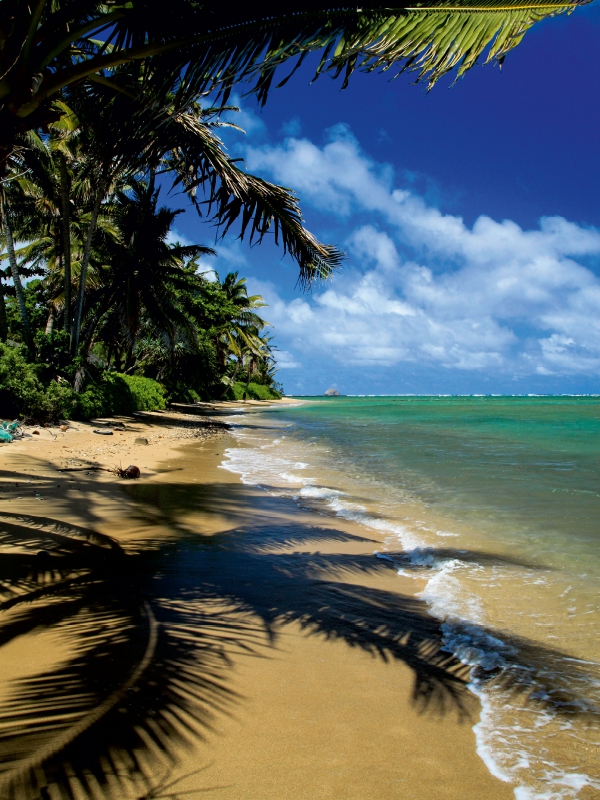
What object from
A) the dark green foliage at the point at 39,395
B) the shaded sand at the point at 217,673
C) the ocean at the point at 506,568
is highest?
the dark green foliage at the point at 39,395

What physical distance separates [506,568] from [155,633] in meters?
3.21

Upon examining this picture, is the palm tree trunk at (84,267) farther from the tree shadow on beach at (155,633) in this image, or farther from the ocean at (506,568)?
the tree shadow on beach at (155,633)

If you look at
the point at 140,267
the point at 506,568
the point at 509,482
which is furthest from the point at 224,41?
the point at 140,267

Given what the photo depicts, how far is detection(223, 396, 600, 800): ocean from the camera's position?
2.17m

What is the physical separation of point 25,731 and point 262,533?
3477 millimetres

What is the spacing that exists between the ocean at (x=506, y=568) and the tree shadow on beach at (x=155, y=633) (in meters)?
0.14

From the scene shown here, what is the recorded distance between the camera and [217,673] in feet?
8.11

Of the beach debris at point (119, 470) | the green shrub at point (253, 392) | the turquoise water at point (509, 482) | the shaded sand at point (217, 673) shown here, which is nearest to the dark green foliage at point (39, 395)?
the beach debris at point (119, 470)

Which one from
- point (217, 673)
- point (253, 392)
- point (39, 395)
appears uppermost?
point (253, 392)

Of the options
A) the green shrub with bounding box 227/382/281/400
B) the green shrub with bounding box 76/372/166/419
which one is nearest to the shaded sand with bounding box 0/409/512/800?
the green shrub with bounding box 76/372/166/419

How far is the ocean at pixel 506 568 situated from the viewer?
2172 mm

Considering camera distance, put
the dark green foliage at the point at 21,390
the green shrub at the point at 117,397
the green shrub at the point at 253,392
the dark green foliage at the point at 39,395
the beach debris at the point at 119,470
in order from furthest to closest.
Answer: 1. the green shrub at the point at 253,392
2. the green shrub at the point at 117,397
3. the dark green foliage at the point at 39,395
4. the dark green foliage at the point at 21,390
5. the beach debris at the point at 119,470

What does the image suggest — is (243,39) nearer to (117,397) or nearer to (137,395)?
(117,397)

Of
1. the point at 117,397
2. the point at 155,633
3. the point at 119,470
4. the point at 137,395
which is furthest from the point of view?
the point at 137,395
